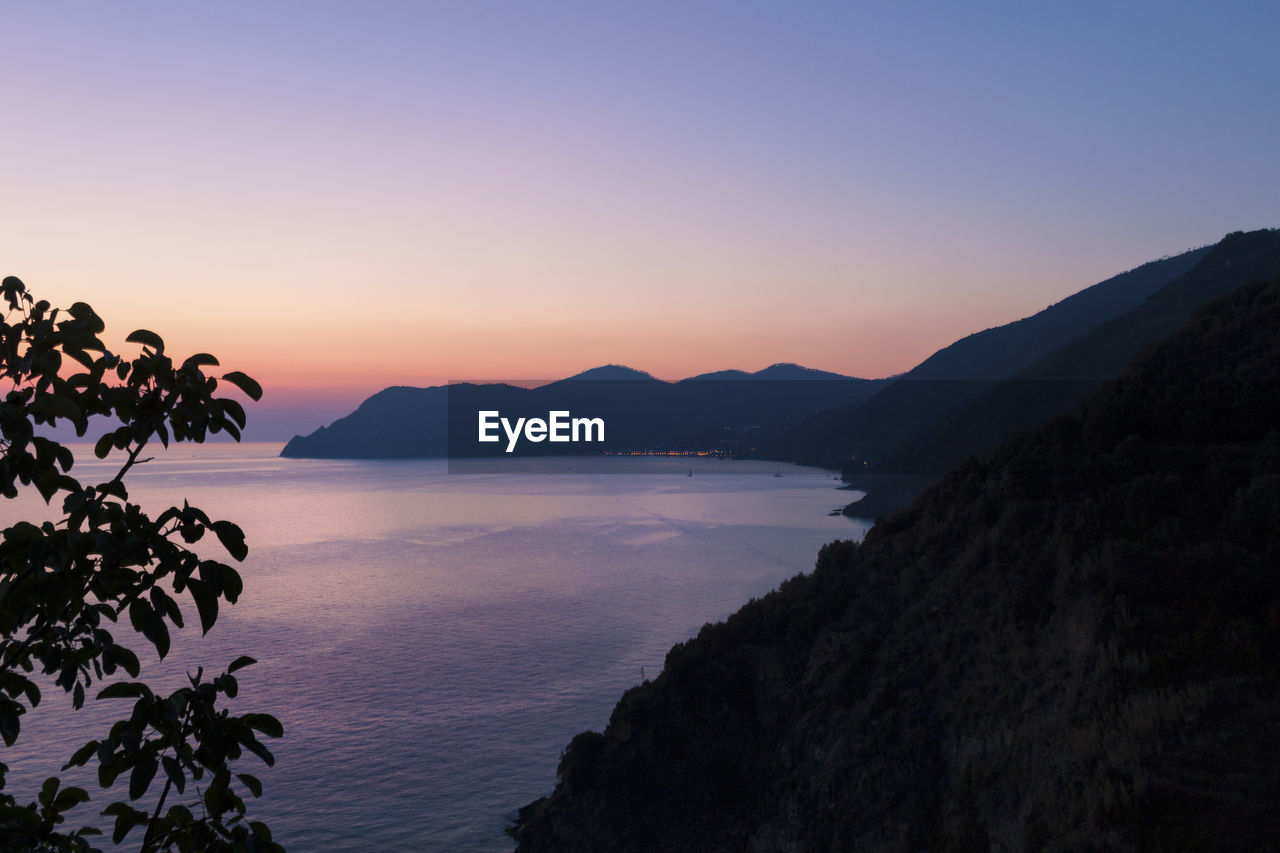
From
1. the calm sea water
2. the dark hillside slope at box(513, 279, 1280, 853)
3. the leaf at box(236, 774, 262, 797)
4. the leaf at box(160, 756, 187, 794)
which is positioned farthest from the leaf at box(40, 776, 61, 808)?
the calm sea water

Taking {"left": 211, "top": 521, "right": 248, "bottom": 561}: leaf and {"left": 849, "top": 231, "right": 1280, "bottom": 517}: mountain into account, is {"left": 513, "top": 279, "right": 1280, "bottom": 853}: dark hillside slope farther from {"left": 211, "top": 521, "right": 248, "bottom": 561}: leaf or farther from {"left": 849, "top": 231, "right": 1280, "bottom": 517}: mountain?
{"left": 849, "top": 231, "right": 1280, "bottom": 517}: mountain

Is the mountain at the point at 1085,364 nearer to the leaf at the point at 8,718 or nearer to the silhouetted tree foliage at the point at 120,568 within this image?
the silhouetted tree foliage at the point at 120,568

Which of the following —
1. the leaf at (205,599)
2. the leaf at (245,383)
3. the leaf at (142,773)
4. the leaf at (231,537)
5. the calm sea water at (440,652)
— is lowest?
the calm sea water at (440,652)

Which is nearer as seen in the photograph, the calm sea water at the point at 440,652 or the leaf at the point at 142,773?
the leaf at the point at 142,773

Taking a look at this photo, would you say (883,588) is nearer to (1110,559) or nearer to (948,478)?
(948,478)

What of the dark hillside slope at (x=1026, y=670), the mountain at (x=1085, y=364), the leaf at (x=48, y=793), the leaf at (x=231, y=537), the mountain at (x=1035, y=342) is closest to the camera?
the leaf at (x=231, y=537)

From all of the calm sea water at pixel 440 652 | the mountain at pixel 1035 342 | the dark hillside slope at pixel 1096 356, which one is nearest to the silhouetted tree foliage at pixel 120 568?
the calm sea water at pixel 440 652

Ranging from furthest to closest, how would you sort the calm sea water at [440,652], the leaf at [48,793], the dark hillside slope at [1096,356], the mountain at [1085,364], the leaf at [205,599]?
the mountain at [1085,364] < the dark hillside slope at [1096,356] < the calm sea water at [440,652] < the leaf at [48,793] < the leaf at [205,599]
